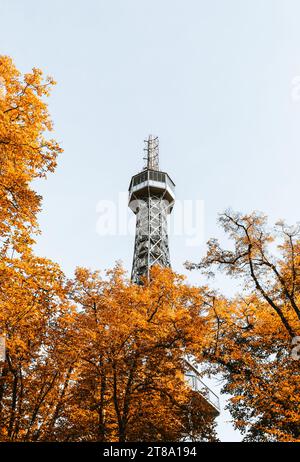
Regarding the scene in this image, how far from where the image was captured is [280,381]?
43.9ft

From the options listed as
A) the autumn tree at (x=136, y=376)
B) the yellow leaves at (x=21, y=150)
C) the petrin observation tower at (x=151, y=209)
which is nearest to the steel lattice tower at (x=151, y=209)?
the petrin observation tower at (x=151, y=209)

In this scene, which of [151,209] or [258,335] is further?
[151,209]

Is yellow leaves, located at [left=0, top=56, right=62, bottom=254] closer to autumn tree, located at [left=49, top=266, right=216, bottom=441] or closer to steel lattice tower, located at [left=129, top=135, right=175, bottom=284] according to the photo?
autumn tree, located at [left=49, top=266, right=216, bottom=441]

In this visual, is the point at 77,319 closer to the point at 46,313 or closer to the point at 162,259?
the point at 46,313

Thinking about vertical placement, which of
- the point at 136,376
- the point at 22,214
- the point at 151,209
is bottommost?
the point at 136,376

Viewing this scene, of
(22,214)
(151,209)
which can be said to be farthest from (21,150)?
(151,209)

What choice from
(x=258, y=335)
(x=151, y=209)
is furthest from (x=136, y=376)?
(x=151, y=209)

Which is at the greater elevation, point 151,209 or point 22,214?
point 151,209

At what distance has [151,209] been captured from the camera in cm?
5875

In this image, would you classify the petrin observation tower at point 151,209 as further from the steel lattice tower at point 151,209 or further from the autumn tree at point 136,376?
the autumn tree at point 136,376

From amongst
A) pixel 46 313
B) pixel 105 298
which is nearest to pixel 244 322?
pixel 105 298

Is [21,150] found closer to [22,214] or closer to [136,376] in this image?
[22,214]

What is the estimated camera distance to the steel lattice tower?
169ft

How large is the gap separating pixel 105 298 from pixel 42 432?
519cm
